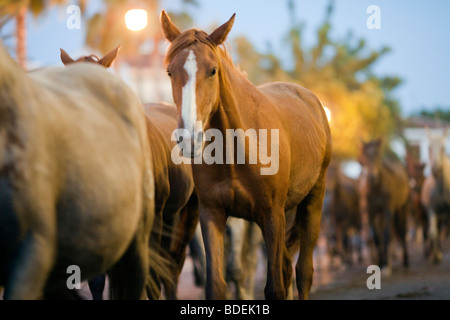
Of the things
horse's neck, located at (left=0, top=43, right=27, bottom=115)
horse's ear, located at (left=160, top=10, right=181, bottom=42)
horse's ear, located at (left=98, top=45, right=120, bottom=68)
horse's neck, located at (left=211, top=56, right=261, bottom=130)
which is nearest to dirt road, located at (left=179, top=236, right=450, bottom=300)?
horse's ear, located at (left=98, top=45, right=120, bottom=68)

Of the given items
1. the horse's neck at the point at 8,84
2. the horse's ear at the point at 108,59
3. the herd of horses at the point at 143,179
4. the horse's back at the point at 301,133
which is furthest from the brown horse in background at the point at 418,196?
the horse's neck at the point at 8,84

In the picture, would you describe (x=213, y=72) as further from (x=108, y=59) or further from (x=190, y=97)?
(x=108, y=59)

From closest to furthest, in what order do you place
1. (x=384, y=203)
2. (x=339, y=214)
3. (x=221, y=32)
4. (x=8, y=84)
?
1. (x=8, y=84)
2. (x=221, y=32)
3. (x=384, y=203)
4. (x=339, y=214)

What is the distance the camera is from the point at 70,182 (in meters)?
2.71

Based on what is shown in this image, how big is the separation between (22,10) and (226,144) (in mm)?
12810

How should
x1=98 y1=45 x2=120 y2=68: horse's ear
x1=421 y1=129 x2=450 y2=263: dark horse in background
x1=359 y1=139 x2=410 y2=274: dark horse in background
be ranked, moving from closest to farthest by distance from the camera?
x1=98 y1=45 x2=120 y2=68: horse's ear, x1=359 y1=139 x2=410 y2=274: dark horse in background, x1=421 y1=129 x2=450 y2=263: dark horse in background

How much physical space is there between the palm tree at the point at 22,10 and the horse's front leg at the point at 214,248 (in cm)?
798

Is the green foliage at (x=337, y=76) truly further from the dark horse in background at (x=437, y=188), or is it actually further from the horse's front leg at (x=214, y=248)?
the horse's front leg at (x=214, y=248)

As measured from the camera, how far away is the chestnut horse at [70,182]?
2527 millimetres

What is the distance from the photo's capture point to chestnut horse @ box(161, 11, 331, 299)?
455 centimetres

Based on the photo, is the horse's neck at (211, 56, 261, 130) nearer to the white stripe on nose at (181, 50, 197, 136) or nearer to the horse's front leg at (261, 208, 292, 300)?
the white stripe on nose at (181, 50, 197, 136)

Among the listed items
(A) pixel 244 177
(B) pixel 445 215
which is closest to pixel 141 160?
(A) pixel 244 177

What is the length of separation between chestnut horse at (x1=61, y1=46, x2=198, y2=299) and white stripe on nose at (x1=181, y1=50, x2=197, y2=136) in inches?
29.8

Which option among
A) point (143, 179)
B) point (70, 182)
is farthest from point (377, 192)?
point (70, 182)
